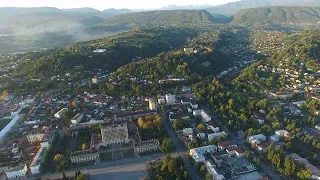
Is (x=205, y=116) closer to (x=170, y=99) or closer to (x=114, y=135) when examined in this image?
(x=170, y=99)

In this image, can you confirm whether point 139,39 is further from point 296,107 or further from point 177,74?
point 296,107

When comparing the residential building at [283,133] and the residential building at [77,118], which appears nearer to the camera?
the residential building at [283,133]

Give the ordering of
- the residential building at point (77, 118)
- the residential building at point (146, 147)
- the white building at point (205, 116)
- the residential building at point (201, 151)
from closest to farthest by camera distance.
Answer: the residential building at point (201, 151) → the residential building at point (146, 147) → the white building at point (205, 116) → the residential building at point (77, 118)

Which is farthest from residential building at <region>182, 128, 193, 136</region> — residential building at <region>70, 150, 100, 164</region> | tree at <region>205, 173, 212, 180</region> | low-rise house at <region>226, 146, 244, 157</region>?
residential building at <region>70, 150, 100, 164</region>

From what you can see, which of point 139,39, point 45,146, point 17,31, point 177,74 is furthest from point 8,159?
point 17,31

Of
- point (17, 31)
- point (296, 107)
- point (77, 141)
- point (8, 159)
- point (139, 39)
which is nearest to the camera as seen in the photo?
point (8, 159)

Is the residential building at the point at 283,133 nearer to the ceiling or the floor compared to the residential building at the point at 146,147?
nearer to the ceiling

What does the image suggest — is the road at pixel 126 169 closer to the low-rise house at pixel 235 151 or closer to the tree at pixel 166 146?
the tree at pixel 166 146

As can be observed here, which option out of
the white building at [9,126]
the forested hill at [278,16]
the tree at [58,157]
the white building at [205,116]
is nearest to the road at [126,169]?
the tree at [58,157]

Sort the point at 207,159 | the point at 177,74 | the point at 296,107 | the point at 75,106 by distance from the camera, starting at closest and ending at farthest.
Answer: the point at 207,159 < the point at 296,107 < the point at 75,106 < the point at 177,74
